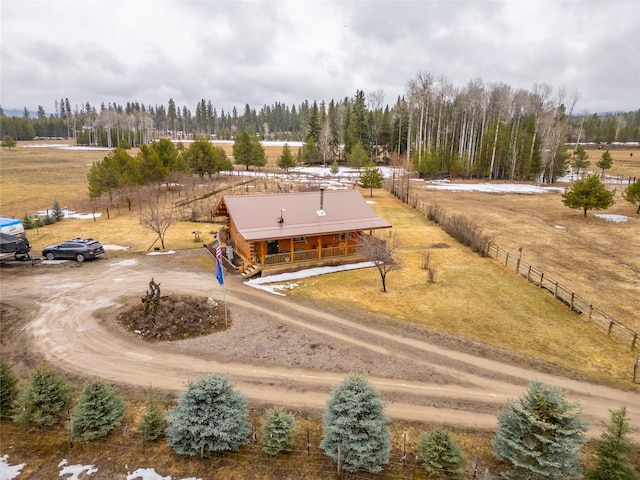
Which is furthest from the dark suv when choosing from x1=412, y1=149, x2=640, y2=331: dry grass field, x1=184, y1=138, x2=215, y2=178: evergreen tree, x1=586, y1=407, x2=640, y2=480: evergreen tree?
x1=412, y1=149, x2=640, y2=331: dry grass field

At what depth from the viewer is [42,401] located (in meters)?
11.3

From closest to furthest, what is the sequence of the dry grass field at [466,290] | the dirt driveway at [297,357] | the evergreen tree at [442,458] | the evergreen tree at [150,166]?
the evergreen tree at [442,458] → the dry grass field at [466,290] → the dirt driveway at [297,357] → the evergreen tree at [150,166]

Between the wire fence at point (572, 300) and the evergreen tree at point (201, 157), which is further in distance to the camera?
the evergreen tree at point (201, 157)

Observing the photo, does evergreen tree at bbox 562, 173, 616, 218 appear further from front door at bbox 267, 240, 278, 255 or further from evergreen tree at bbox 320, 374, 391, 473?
evergreen tree at bbox 320, 374, 391, 473

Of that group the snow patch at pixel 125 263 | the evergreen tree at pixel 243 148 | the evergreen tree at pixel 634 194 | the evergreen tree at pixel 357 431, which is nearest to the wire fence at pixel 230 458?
the evergreen tree at pixel 357 431

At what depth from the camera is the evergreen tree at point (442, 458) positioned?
9.55 m

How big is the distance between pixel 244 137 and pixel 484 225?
52436 mm

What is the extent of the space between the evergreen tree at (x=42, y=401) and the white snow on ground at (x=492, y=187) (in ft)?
194

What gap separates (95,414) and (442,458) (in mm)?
10003

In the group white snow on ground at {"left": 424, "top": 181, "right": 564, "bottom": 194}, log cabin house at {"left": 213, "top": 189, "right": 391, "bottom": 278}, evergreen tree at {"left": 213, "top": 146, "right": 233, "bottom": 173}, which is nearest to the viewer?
log cabin house at {"left": 213, "top": 189, "right": 391, "bottom": 278}

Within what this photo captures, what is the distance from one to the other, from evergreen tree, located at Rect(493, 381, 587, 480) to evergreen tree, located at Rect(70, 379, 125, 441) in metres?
11.3

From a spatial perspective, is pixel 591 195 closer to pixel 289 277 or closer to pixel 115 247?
pixel 289 277

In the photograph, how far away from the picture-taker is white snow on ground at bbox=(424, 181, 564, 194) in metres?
60.7

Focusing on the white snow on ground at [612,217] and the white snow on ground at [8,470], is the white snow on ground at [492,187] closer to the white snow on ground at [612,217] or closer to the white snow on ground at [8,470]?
the white snow on ground at [612,217]
